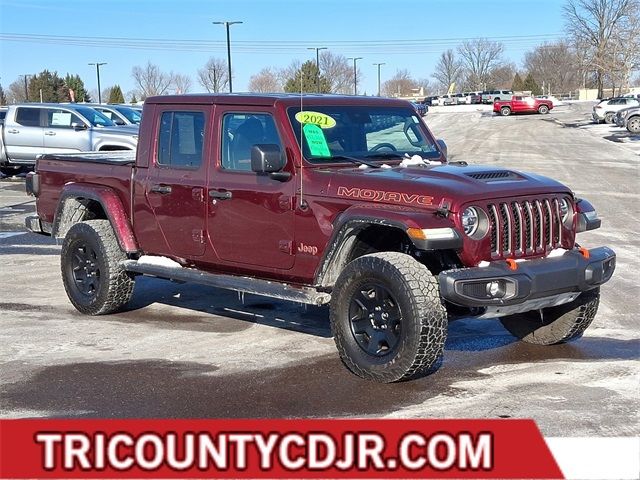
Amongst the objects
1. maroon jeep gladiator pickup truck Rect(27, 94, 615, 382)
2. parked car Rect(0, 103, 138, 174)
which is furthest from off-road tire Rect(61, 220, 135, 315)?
parked car Rect(0, 103, 138, 174)

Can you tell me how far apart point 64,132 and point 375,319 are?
16854 mm

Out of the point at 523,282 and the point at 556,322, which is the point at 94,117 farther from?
the point at 523,282

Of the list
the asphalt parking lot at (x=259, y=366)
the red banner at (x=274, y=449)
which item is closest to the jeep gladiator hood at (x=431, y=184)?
the asphalt parking lot at (x=259, y=366)

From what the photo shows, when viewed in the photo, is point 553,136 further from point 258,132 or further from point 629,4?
point 629,4

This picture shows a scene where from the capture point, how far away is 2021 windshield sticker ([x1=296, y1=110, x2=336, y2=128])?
23.0ft

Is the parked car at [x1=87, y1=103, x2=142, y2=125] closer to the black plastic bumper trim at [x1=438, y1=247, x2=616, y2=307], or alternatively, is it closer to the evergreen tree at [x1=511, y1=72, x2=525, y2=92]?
the black plastic bumper trim at [x1=438, y1=247, x2=616, y2=307]

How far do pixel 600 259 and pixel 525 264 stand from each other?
723mm

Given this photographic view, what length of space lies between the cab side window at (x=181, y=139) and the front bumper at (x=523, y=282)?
2.66 meters

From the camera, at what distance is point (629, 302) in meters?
8.66

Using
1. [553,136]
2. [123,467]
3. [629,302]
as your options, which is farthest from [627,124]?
[123,467]

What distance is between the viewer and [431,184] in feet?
20.2

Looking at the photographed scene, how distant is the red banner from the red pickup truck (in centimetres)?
6000

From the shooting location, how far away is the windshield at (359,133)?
6.98 metres

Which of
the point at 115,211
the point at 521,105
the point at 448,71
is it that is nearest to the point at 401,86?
the point at 448,71
